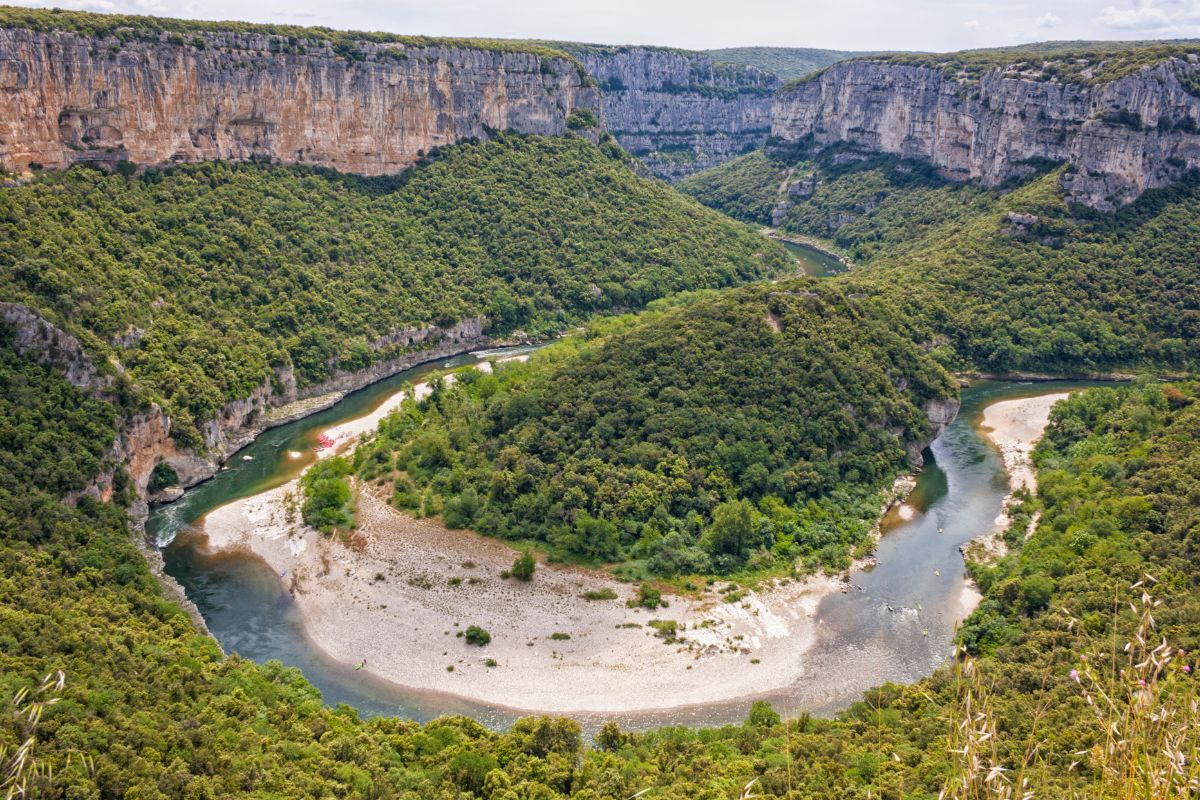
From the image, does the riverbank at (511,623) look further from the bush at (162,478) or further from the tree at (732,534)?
the bush at (162,478)

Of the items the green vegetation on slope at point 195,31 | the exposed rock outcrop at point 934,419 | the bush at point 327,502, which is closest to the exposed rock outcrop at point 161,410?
the bush at point 327,502

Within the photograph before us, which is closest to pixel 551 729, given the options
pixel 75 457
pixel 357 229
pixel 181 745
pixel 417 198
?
pixel 181 745

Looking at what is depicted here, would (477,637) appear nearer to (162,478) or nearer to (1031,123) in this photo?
(162,478)

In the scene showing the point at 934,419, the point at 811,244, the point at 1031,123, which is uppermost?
the point at 1031,123

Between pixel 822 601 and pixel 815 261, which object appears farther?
pixel 815 261

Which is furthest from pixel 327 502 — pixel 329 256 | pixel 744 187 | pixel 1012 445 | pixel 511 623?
pixel 744 187

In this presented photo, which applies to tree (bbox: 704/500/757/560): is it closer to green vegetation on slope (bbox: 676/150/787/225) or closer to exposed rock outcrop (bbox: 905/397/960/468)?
exposed rock outcrop (bbox: 905/397/960/468)

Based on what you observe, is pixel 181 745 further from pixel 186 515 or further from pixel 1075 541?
pixel 1075 541
